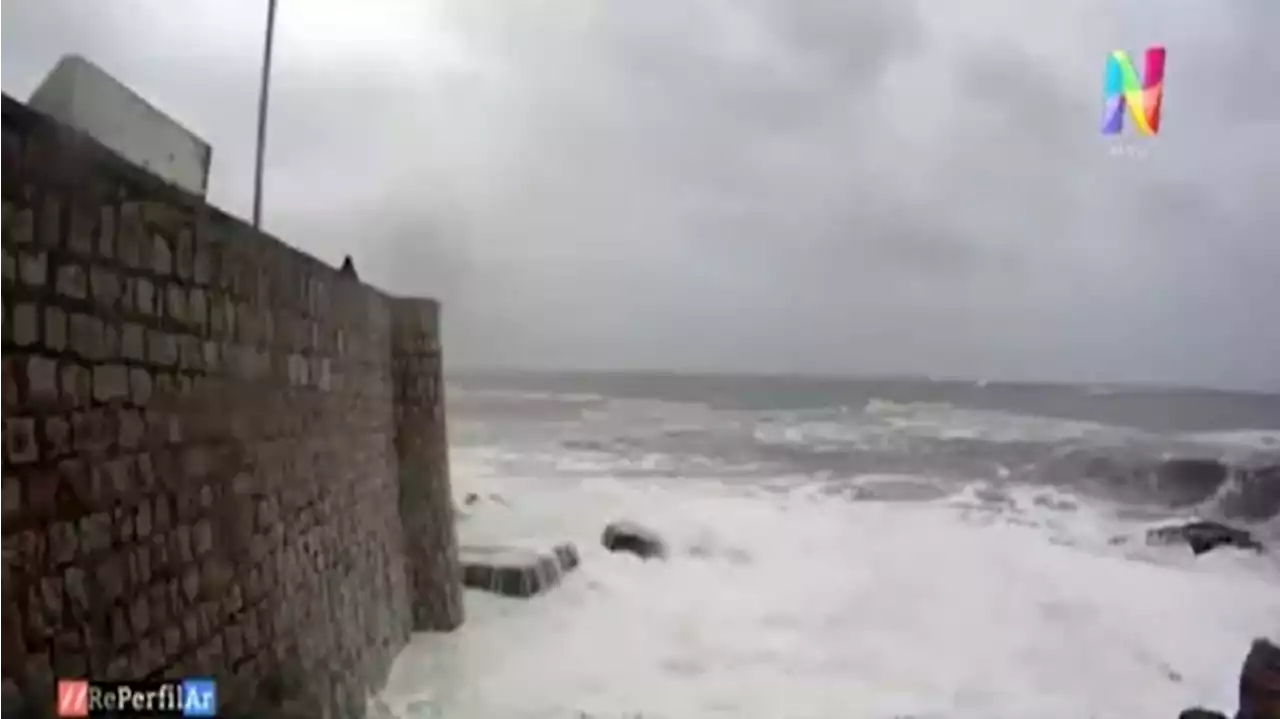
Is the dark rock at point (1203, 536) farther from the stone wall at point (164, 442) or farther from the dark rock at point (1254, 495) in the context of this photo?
the stone wall at point (164, 442)

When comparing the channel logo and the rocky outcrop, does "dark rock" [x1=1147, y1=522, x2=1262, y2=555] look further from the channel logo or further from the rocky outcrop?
the channel logo

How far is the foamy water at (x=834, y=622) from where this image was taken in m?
4.43

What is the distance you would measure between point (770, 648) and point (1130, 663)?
1871mm

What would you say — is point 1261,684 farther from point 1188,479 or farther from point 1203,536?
point 1188,479

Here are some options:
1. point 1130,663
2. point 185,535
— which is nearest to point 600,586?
point 1130,663

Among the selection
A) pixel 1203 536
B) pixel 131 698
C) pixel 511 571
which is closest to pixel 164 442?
pixel 131 698

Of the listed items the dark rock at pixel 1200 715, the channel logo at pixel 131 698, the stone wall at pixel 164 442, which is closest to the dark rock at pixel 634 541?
the stone wall at pixel 164 442

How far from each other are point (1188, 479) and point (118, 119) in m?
13.0

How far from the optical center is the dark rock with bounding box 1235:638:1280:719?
10.6ft

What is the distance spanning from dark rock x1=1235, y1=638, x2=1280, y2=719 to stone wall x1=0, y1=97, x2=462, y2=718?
2.55 metres

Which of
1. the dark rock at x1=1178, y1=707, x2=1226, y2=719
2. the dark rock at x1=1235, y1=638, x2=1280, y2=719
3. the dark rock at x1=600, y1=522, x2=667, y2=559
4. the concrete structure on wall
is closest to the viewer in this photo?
the concrete structure on wall

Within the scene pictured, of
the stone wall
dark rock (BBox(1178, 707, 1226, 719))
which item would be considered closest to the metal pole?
the stone wall

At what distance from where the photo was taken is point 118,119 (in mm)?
2363

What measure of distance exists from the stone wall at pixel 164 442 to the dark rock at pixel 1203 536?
7649 millimetres
